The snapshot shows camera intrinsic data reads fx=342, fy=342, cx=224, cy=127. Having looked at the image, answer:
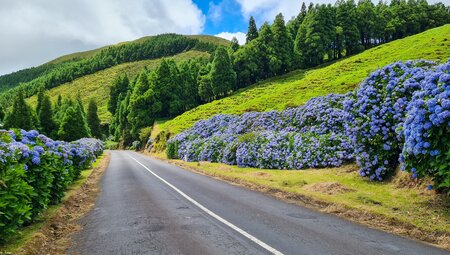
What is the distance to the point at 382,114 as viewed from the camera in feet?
45.8

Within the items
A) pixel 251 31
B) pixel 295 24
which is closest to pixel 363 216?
pixel 251 31

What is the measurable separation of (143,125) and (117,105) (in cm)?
3815

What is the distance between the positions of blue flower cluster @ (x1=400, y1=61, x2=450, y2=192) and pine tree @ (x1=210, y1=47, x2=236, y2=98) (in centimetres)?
6799

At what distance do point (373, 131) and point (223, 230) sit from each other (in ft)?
28.4

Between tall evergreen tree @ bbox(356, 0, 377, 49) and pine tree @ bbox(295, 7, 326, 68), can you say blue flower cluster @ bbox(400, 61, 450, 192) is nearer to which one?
pine tree @ bbox(295, 7, 326, 68)

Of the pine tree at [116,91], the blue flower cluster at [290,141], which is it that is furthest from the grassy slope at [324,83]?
the pine tree at [116,91]

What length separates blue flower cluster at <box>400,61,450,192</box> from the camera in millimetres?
8852

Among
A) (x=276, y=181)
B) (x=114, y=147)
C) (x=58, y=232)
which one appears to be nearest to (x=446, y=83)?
(x=276, y=181)

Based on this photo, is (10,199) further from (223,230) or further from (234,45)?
(234,45)

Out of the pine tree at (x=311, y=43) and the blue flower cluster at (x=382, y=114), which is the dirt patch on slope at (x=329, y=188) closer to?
the blue flower cluster at (x=382, y=114)

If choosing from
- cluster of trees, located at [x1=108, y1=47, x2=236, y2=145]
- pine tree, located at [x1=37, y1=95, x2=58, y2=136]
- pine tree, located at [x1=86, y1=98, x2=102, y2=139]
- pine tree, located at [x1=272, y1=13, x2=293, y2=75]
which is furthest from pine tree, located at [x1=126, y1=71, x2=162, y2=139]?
pine tree, located at [x1=86, y1=98, x2=102, y2=139]

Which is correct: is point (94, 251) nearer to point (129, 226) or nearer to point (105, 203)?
point (129, 226)

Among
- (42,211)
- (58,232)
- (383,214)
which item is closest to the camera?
(58,232)

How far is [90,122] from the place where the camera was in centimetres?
10700
